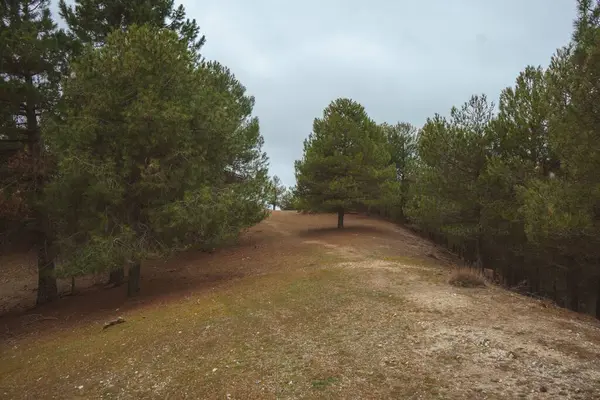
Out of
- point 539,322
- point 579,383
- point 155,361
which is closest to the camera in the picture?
point 579,383

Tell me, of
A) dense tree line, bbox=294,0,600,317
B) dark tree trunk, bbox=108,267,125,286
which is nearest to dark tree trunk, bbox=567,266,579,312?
dense tree line, bbox=294,0,600,317

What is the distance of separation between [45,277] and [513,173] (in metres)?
17.3

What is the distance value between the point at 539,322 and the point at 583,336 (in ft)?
2.77

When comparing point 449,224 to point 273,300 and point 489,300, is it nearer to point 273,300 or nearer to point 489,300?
point 489,300

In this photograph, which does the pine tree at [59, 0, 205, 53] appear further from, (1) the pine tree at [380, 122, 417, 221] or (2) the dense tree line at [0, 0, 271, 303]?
(1) the pine tree at [380, 122, 417, 221]

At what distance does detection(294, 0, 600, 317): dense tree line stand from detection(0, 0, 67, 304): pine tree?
14.1m

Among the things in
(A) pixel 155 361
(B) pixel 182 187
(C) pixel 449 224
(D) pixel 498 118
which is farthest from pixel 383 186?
(A) pixel 155 361

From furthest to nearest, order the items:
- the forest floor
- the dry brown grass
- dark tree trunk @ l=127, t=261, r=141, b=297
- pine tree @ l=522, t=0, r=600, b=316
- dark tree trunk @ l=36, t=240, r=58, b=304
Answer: dark tree trunk @ l=36, t=240, r=58, b=304 < dark tree trunk @ l=127, t=261, r=141, b=297 < the dry brown grass < pine tree @ l=522, t=0, r=600, b=316 < the forest floor

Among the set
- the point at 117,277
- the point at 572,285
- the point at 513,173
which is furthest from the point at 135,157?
the point at 572,285

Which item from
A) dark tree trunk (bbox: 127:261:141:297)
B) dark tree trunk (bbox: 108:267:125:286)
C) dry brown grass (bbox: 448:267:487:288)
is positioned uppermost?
dry brown grass (bbox: 448:267:487:288)

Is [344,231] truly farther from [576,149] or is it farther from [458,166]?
[576,149]

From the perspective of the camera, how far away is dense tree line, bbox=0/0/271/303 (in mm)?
11672

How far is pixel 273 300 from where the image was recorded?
35.2ft

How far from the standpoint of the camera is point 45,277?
14.5 meters
